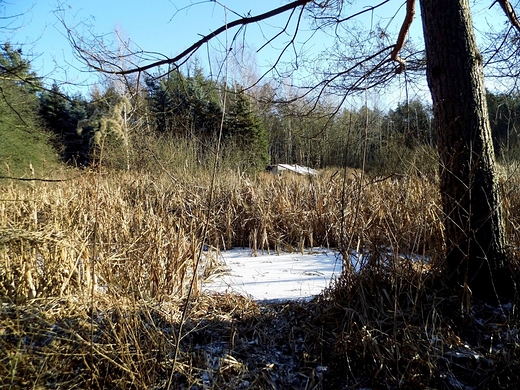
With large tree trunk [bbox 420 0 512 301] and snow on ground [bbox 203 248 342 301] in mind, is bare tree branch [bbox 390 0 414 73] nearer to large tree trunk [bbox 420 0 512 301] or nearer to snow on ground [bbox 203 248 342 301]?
large tree trunk [bbox 420 0 512 301]

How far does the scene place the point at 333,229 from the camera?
4.69m

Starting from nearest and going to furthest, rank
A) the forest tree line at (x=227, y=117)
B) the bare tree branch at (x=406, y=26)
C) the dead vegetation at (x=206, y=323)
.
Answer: the dead vegetation at (x=206, y=323)
the forest tree line at (x=227, y=117)
the bare tree branch at (x=406, y=26)

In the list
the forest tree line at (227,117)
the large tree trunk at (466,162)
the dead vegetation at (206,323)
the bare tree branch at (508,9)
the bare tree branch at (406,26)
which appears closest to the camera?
the dead vegetation at (206,323)

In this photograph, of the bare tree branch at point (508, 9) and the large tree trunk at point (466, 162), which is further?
the bare tree branch at point (508, 9)

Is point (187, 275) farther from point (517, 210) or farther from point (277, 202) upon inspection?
point (517, 210)

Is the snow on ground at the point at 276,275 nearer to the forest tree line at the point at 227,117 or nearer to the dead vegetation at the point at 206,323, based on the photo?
the dead vegetation at the point at 206,323

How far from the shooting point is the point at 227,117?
7.94 m

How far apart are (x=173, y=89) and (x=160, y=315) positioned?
2542 millimetres

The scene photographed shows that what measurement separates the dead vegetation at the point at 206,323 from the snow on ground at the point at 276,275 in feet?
0.78

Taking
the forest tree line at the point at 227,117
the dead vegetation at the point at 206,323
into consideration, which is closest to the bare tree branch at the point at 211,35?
the forest tree line at the point at 227,117

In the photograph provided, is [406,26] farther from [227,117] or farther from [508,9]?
[227,117]

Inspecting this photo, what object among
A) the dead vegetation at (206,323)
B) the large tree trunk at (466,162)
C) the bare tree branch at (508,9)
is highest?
the bare tree branch at (508,9)

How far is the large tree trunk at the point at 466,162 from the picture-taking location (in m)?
2.33

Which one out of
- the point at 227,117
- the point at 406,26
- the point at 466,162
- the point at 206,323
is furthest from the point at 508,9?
the point at 227,117
